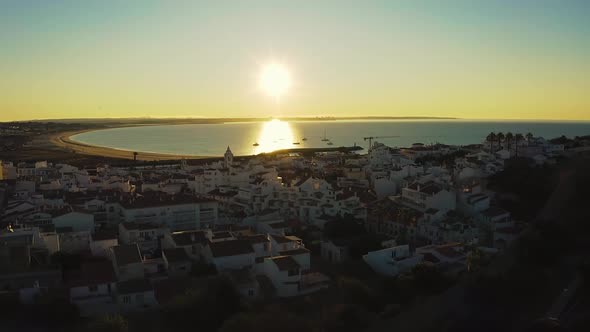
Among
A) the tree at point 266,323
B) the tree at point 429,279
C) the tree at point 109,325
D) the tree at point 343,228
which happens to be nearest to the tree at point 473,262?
the tree at point 429,279

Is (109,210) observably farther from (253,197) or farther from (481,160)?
(481,160)

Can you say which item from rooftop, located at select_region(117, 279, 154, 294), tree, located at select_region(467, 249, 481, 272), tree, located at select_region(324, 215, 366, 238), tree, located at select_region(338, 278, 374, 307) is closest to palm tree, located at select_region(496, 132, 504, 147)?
A: tree, located at select_region(324, 215, 366, 238)

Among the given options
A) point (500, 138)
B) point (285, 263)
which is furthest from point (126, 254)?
point (500, 138)

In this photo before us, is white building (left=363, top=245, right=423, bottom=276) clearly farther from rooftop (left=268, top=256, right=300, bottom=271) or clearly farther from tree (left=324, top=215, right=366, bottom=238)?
tree (left=324, top=215, right=366, bottom=238)

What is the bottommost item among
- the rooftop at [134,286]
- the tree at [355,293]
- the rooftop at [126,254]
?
the tree at [355,293]

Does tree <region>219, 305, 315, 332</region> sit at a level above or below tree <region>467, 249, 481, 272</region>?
below

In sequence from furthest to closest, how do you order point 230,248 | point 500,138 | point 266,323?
point 500,138, point 230,248, point 266,323

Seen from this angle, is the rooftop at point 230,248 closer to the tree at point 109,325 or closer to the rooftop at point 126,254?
the rooftop at point 126,254

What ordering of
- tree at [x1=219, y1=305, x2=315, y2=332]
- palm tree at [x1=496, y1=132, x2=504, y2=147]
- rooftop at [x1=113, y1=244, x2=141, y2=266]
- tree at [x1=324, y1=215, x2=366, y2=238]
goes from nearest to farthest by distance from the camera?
1. tree at [x1=219, y1=305, x2=315, y2=332]
2. rooftop at [x1=113, y1=244, x2=141, y2=266]
3. tree at [x1=324, y1=215, x2=366, y2=238]
4. palm tree at [x1=496, y1=132, x2=504, y2=147]

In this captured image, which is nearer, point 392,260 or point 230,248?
point 392,260

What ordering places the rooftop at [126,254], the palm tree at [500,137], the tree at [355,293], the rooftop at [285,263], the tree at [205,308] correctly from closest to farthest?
1. the tree at [205,308]
2. the tree at [355,293]
3. the rooftop at [285,263]
4. the rooftop at [126,254]
5. the palm tree at [500,137]

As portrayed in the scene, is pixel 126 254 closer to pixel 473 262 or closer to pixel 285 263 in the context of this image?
pixel 285 263
